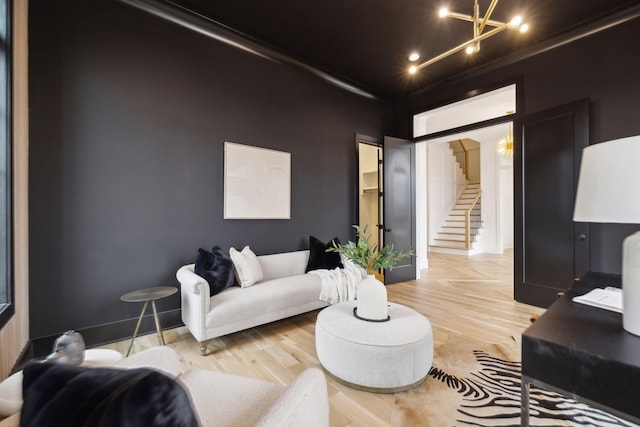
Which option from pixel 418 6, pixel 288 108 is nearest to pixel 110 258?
pixel 288 108

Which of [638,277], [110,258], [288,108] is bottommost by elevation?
[110,258]

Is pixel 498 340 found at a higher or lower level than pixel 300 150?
lower

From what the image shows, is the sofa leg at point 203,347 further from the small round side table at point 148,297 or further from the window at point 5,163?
the window at point 5,163

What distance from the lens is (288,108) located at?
12.6 feet

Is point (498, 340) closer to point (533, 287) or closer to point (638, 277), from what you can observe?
point (533, 287)

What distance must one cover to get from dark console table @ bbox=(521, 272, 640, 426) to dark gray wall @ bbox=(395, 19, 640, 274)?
2675mm

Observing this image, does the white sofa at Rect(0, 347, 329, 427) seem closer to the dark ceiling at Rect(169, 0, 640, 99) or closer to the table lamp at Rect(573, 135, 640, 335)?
the table lamp at Rect(573, 135, 640, 335)

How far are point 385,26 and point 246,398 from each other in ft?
12.2

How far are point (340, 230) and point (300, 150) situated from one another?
144 centimetres

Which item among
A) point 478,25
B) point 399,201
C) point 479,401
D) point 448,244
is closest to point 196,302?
point 479,401

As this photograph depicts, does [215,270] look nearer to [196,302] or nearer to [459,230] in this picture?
[196,302]

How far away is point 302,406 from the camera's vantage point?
0.79m

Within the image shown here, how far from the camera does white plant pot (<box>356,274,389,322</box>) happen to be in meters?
2.02

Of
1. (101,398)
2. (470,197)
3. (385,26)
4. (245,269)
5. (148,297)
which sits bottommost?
(148,297)
